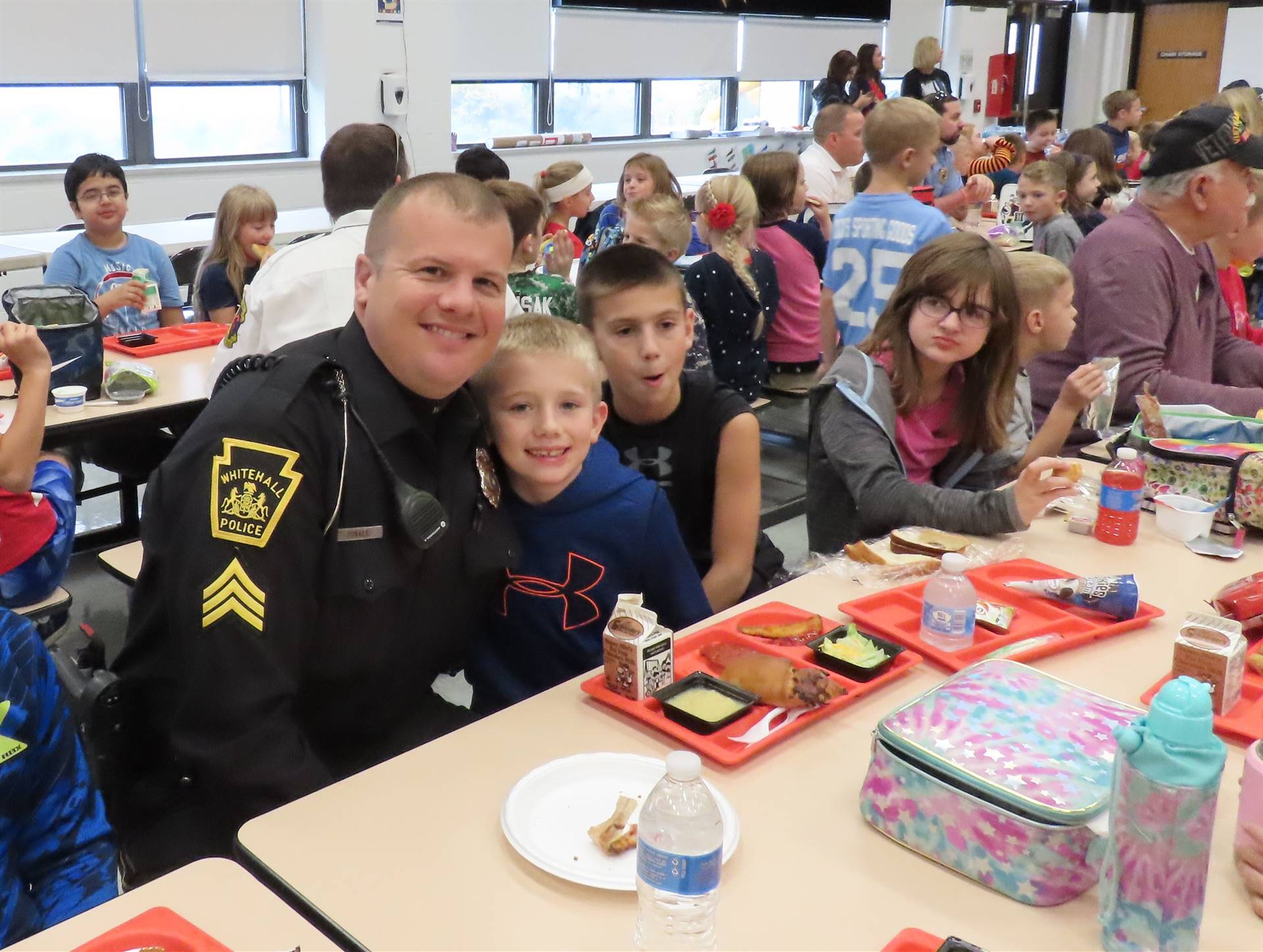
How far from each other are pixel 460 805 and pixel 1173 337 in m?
2.63

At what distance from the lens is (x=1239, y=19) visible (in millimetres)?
14617

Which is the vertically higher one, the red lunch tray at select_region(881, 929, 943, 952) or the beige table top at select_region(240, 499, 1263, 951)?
the red lunch tray at select_region(881, 929, 943, 952)

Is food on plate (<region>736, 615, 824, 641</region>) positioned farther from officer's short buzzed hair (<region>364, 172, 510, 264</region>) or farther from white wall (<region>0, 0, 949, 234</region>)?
white wall (<region>0, 0, 949, 234</region>)

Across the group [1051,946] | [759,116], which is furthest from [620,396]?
[759,116]

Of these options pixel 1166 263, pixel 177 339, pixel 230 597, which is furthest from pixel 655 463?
pixel 177 339

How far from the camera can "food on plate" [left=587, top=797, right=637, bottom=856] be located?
1.29 m

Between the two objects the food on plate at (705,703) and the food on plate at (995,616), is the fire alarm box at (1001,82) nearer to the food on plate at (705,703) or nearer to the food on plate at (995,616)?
the food on plate at (995,616)

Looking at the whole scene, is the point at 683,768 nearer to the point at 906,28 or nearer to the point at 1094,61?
the point at 906,28

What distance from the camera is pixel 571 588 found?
1954mm

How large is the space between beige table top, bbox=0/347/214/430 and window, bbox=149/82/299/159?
3900 millimetres

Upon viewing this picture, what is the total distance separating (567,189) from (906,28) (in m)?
8.19

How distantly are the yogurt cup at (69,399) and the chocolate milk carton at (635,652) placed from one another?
2.33 meters

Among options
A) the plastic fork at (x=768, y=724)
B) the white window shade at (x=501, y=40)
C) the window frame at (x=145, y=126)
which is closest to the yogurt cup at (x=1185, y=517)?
the plastic fork at (x=768, y=724)

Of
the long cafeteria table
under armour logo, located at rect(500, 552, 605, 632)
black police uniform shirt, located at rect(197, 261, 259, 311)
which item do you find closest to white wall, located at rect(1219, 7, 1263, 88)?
the long cafeteria table
